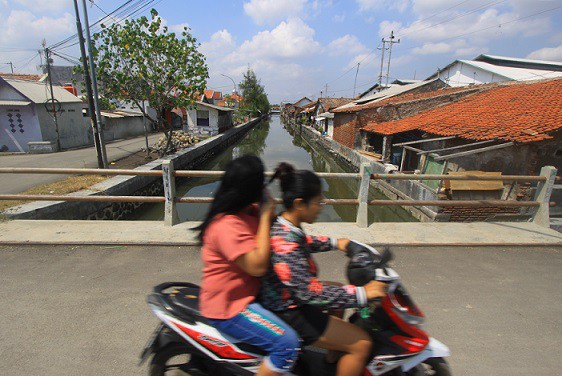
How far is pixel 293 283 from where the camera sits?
1463 millimetres

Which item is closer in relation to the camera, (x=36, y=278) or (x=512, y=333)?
(x=512, y=333)

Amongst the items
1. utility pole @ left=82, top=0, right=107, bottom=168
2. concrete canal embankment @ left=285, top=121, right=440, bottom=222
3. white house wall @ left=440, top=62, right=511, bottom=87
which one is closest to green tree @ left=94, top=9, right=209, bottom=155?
utility pole @ left=82, top=0, right=107, bottom=168

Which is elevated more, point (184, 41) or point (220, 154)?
point (184, 41)

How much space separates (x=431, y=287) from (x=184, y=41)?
49.0 ft

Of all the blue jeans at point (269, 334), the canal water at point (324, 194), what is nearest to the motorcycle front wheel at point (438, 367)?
the blue jeans at point (269, 334)

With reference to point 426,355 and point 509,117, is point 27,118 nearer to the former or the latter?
point 426,355

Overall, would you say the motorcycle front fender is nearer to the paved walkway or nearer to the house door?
the paved walkway

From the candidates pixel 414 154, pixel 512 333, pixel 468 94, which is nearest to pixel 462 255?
pixel 512 333

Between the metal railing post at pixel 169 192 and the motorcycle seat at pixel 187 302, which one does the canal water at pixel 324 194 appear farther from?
the motorcycle seat at pixel 187 302

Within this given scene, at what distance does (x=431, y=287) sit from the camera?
3066mm

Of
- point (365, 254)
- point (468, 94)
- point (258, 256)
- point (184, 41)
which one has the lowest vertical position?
point (365, 254)

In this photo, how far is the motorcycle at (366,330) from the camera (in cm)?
155

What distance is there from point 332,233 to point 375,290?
278cm

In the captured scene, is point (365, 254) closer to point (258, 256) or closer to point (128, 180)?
point (258, 256)
